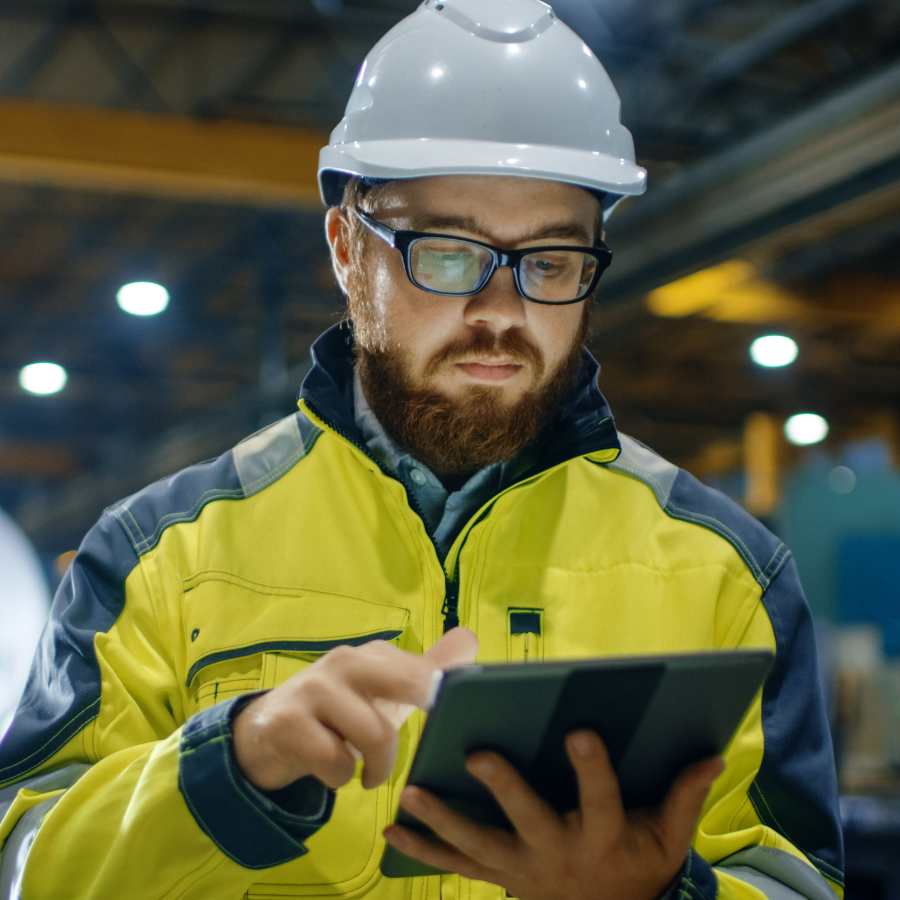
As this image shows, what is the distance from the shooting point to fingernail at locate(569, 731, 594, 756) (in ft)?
2.86

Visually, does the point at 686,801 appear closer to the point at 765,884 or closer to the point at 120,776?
the point at 765,884

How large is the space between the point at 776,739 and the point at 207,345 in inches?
375

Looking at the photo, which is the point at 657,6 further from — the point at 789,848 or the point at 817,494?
the point at 789,848

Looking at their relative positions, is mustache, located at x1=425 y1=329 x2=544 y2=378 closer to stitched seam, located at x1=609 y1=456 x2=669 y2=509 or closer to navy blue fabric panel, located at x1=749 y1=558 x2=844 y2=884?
stitched seam, located at x1=609 y1=456 x2=669 y2=509

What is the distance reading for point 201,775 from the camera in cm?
99

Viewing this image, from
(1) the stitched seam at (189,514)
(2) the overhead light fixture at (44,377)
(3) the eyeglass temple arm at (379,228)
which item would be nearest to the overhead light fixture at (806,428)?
(2) the overhead light fixture at (44,377)

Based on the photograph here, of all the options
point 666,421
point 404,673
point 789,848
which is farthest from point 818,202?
point 666,421

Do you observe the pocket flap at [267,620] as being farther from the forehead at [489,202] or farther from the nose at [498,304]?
the forehead at [489,202]

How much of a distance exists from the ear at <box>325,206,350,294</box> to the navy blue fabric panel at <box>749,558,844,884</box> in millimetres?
824

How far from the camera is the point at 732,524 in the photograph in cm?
144

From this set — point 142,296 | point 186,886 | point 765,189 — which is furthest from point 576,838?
point 142,296

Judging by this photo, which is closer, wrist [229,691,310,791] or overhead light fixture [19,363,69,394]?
wrist [229,691,310,791]

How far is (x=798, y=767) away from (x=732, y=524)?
13.0 inches

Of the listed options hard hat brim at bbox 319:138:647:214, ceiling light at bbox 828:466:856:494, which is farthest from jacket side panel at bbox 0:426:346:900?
ceiling light at bbox 828:466:856:494
